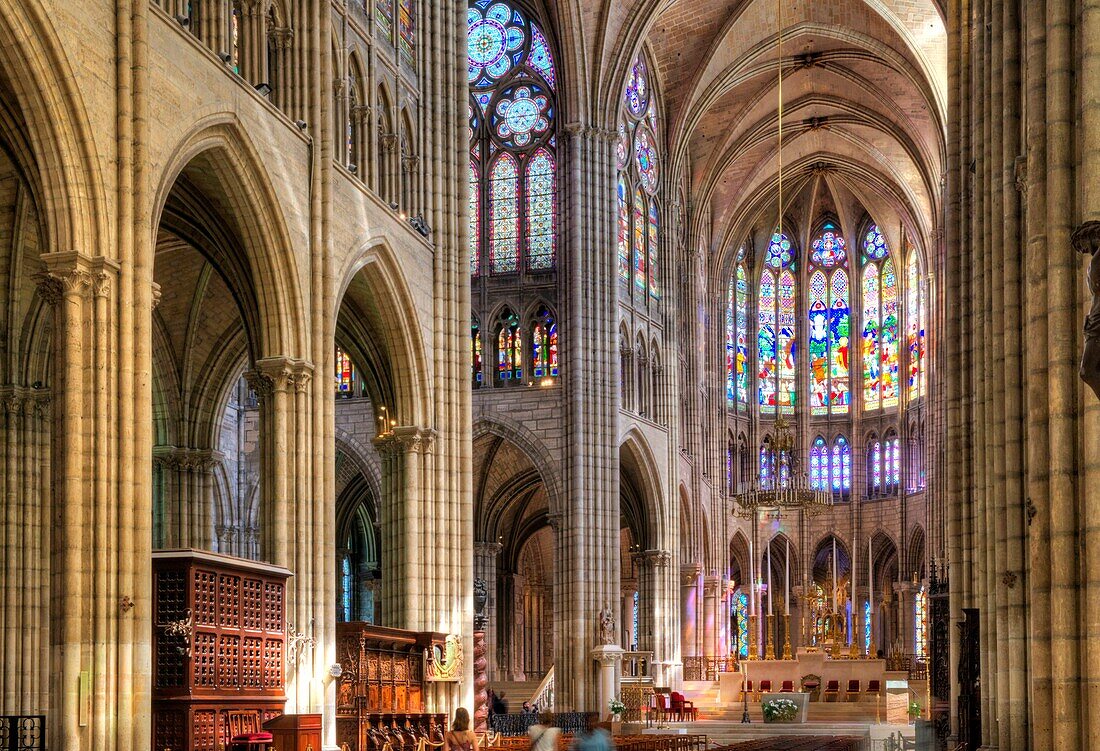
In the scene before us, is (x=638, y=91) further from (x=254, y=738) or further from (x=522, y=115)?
(x=254, y=738)

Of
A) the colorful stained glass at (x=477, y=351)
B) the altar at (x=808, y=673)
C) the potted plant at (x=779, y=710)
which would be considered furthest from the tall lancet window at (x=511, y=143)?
the altar at (x=808, y=673)

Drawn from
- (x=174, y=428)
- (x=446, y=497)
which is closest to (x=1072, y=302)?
(x=446, y=497)

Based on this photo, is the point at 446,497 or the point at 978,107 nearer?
the point at 978,107

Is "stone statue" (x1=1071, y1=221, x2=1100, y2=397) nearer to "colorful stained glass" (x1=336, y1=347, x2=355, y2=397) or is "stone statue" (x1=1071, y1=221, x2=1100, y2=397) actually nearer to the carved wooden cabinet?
the carved wooden cabinet

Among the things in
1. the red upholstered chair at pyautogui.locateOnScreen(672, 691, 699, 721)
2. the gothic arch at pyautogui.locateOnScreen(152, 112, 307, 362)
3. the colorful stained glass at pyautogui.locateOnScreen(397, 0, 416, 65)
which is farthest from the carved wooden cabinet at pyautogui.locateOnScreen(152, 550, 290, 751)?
the red upholstered chair at pyautogui.locateOnScreen(672, 691, 699, 721)

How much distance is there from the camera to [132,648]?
53.6ft

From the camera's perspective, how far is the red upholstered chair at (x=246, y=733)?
16672mm

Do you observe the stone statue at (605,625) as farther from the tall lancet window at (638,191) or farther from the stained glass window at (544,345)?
the tall lancet window at (638,191)

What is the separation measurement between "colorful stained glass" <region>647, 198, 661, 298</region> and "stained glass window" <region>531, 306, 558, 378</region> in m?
6.07

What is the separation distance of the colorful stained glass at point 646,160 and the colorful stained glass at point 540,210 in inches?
173

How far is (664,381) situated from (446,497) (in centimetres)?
1921

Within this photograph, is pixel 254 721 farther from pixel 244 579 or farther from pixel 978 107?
pixel 978 107

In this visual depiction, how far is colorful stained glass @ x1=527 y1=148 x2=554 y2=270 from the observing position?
40.2m

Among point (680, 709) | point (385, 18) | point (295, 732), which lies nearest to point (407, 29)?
point (385, 18)
